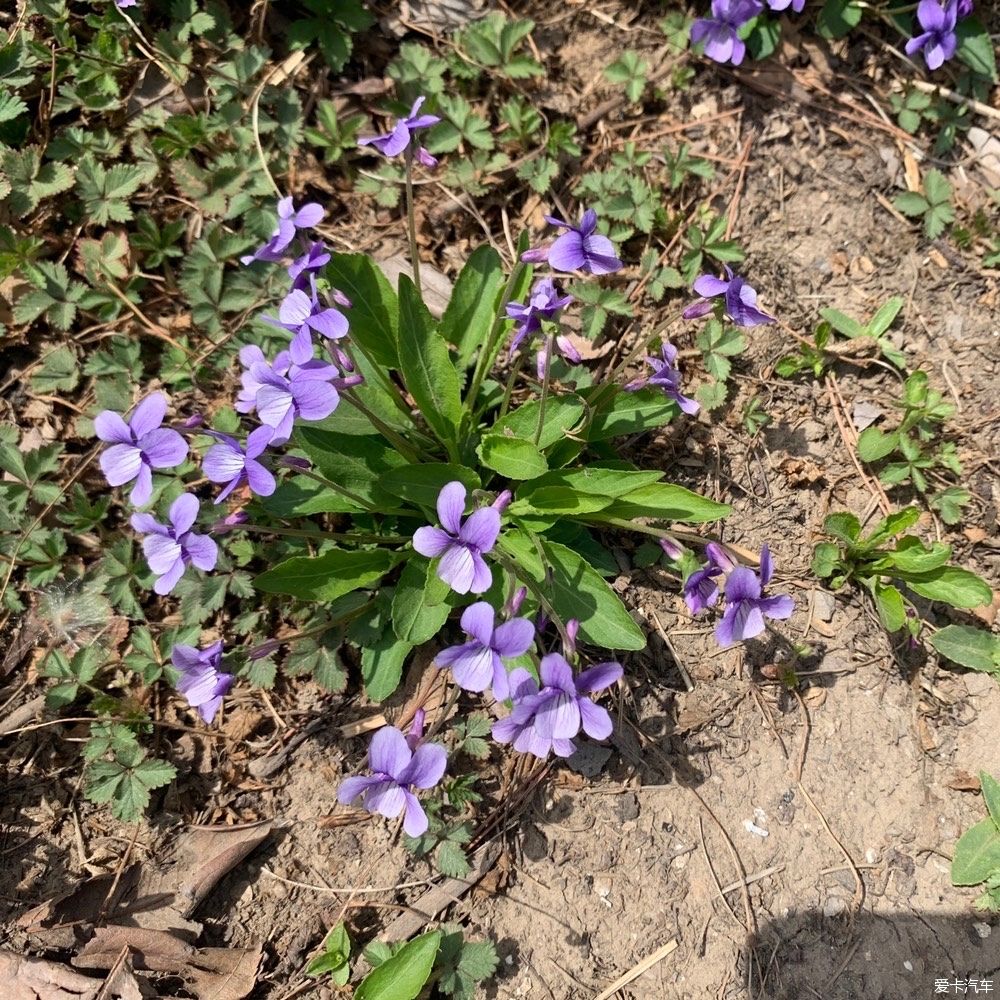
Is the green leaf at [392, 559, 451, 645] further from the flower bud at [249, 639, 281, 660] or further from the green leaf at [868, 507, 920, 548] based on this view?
the green leaf at [868, 507, 920, 548]

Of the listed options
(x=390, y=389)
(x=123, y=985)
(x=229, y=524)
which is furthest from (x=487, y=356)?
(x=123, y=985)

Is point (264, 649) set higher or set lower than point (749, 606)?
lower

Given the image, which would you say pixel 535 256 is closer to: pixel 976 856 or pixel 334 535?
pixel 334 535

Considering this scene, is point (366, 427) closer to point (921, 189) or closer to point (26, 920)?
point (26, 920)

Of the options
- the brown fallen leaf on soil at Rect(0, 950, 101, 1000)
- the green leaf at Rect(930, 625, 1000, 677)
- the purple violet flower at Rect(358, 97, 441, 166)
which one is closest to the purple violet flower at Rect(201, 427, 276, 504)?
the purple violet flower at Rect(358, 97, 441, 166)

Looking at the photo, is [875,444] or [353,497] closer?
[353,497]

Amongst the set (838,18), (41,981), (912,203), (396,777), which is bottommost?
(41,981)
